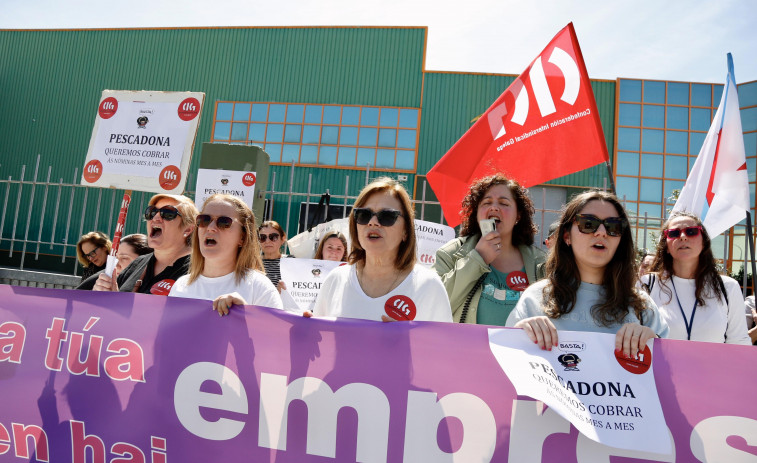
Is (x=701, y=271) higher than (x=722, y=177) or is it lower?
lower

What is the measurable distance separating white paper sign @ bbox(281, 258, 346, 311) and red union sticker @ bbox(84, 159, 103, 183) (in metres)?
1.74

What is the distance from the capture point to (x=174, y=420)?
84.7 inches

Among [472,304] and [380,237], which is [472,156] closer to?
[472,304]

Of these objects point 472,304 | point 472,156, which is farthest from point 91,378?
point 472,156

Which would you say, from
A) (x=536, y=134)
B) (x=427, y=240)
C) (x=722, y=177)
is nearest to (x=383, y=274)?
(x=536, y=134)

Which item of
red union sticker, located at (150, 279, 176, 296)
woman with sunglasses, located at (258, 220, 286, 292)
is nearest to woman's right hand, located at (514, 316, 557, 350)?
red union sticker, located at (150, 279, 176, 296)

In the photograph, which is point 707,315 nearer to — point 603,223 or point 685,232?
point 685,232

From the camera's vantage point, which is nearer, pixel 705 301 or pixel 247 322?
pixel 247 322

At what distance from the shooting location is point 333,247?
16.3 ft

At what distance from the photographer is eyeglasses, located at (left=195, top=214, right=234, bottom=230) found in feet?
8.23

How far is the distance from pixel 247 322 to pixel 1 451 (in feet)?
4.20

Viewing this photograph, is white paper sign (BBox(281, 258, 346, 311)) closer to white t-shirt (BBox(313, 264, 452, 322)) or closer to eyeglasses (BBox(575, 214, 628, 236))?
white t-shirt (BBox(313, 264, 452, 322))

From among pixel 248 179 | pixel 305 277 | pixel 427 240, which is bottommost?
pixel 305 277

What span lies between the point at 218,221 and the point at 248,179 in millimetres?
3710
